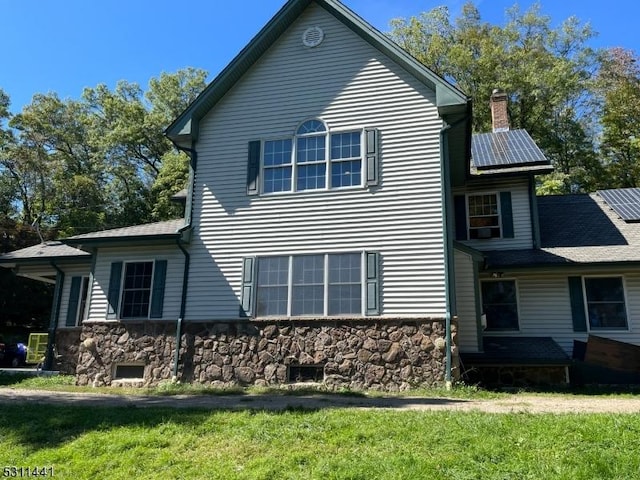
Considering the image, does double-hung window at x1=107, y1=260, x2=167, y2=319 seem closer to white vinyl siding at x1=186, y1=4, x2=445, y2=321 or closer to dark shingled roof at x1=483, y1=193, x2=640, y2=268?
white vinyl siding at x1=186, y1=4, x2=445, y2=321

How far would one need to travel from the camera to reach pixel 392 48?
1225 centimetres

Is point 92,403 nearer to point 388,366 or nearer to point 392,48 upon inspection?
point 388,366

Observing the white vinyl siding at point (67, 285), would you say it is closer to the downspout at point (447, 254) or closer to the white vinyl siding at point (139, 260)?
the white vinyl siding at point (139, 260)

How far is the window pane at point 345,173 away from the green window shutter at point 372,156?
302 millimetres

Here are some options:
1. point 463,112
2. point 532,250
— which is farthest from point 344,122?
point 532,250

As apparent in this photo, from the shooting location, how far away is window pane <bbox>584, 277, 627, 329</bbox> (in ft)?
42.5

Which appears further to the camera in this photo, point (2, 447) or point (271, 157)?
point (271, 157)

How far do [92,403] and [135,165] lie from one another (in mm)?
32702

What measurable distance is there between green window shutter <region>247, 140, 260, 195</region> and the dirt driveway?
17.3ft

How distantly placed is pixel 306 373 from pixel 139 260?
219 inches

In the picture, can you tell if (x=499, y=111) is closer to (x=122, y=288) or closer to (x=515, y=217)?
(x=515, y=217)

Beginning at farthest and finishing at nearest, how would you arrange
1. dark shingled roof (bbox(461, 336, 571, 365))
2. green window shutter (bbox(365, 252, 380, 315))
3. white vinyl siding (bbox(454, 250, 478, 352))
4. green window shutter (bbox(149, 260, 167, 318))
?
green window shutter (bbox(149, 260, 167, 318))
white vinyl siding (bbox(454, 250, 478, 352))
dark shingled roof (bbox(461, 336, 571, 365))
green window shutter (bbox(365, 252, 380, 315))

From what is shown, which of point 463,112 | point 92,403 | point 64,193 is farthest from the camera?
point 64,193

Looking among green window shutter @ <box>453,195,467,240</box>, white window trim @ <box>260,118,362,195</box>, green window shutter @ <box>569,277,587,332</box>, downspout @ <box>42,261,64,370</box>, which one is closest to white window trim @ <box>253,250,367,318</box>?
white window trim @ <box>260,118,362,195</box>
